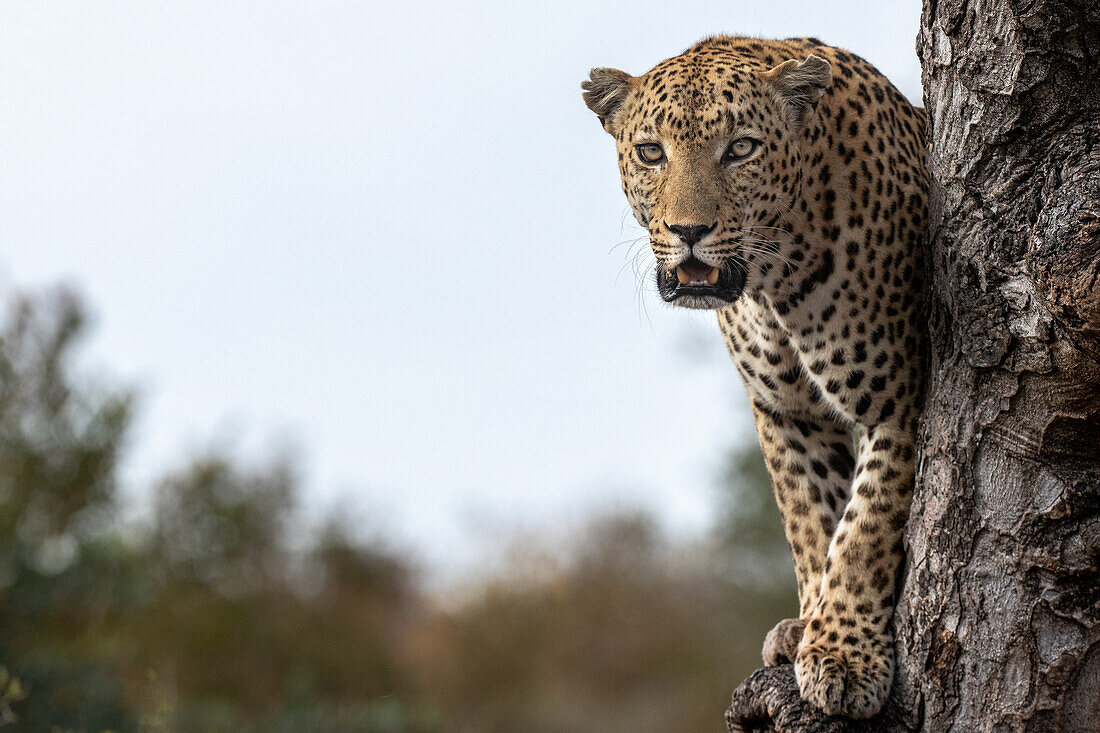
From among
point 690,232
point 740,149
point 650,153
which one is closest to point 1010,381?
point 690,232

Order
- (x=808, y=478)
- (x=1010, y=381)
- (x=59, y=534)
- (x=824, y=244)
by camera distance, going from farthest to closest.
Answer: (x=59, y=534)
(x=808, y=478)
(x=824, y=244)
(x=1010, y=381)

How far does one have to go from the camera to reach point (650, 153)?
14.6 feet

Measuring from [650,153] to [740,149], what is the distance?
1.16ft

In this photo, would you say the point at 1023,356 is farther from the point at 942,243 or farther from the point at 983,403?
the point at 942,243

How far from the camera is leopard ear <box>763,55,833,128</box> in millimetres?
4242

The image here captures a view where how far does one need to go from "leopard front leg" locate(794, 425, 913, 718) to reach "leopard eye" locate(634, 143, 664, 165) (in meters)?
1.34

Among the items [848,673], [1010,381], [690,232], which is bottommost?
[848,673]

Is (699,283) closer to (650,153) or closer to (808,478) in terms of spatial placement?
(650,153)

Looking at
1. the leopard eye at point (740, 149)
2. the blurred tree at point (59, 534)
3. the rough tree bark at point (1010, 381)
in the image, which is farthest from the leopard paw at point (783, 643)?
the blurred tree at point (59, 534)

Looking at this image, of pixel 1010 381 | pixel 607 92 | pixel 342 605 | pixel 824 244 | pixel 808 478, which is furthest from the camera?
pixel 342 605

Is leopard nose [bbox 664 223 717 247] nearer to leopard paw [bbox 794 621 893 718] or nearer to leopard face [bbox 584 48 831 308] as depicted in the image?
leopard face [bbox 584 48 831 308]

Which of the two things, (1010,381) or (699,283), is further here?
(699,283)

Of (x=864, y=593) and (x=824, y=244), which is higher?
(x=824, y=244)

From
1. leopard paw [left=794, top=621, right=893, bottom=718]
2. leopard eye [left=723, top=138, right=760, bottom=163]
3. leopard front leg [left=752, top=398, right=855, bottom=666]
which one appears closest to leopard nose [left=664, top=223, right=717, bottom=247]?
leopard eye [left=723, top=138, right=760, bottom=163]
